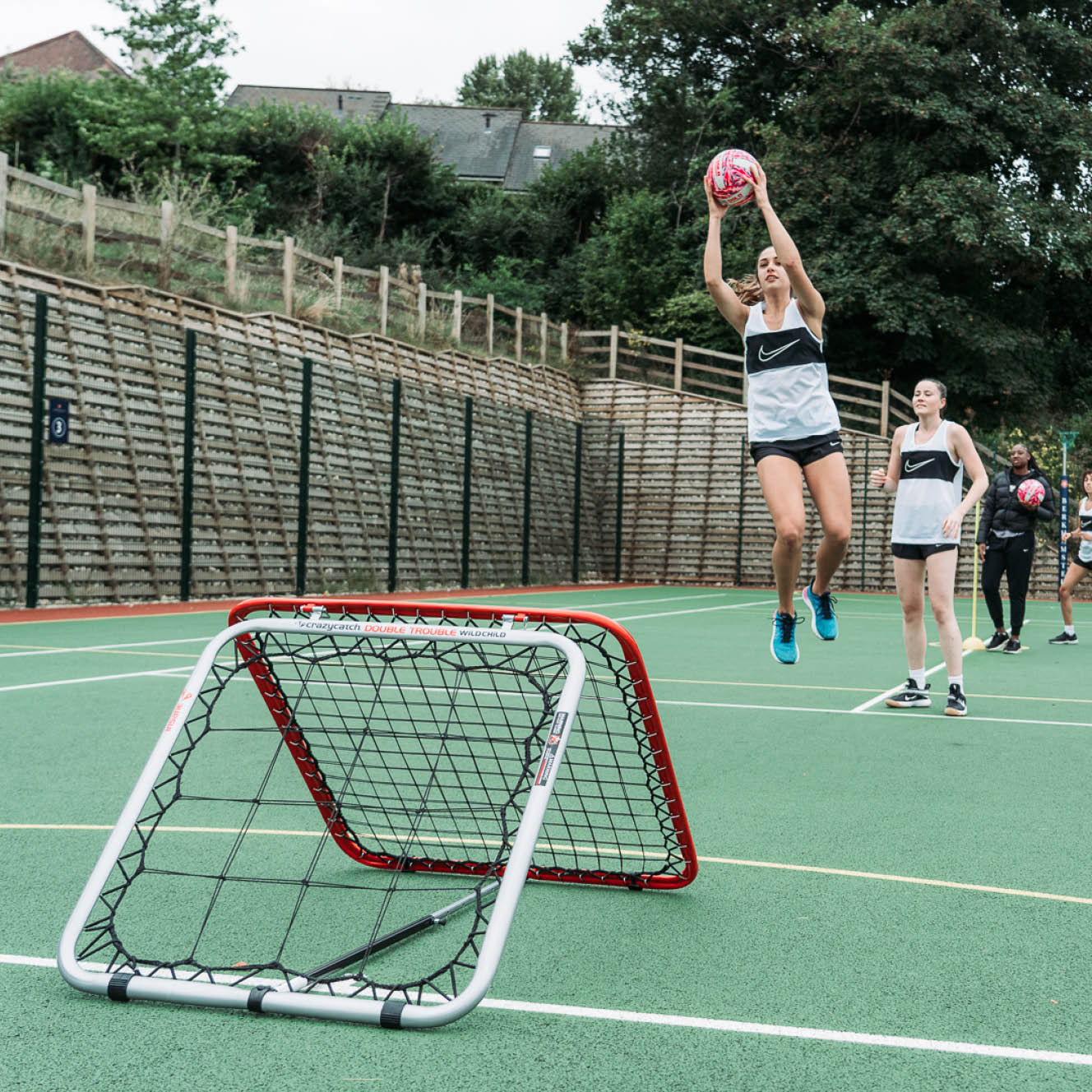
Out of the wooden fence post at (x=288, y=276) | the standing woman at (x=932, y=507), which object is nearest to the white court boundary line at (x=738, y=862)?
the standing woman at (x=932, y=507)

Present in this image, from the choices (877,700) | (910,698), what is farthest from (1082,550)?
(910,698)

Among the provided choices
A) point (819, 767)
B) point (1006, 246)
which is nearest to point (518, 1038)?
point (819, 767)

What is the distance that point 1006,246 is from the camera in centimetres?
2475

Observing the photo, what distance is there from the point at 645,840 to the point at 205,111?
105 ft

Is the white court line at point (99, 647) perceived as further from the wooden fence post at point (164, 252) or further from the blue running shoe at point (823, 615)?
the wooden fence post at point (164, 252)

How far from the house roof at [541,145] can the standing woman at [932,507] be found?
1725 inches

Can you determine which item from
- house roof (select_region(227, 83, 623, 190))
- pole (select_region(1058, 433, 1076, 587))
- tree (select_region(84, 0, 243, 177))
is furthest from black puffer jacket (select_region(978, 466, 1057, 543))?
house roof (select_region(227, 83, 623, 190))

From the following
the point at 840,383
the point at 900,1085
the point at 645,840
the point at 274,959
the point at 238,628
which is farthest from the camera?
the point at 840,383

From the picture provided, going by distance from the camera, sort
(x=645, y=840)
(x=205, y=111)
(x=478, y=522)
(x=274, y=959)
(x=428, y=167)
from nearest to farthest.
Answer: (x=274, y=959)
(x=645, y=840)
(x=478, y=522)
(x=205, y=111)
(x=428, y=167)

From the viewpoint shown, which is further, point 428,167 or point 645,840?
point 428,167

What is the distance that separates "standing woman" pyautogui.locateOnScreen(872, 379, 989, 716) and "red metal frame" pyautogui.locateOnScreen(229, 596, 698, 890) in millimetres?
3723

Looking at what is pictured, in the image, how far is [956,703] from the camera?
724cm

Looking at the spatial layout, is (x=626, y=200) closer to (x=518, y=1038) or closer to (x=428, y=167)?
(x=428, y=167)

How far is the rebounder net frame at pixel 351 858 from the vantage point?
2.69 meters
